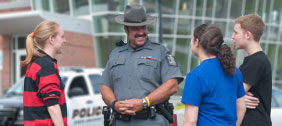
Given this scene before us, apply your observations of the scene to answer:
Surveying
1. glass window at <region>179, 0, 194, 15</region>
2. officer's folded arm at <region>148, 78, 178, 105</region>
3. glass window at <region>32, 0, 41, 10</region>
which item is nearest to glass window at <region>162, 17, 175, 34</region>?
glass window at <region>179, 0, 194, 15</region>

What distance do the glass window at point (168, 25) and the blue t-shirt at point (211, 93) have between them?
63.0 feet

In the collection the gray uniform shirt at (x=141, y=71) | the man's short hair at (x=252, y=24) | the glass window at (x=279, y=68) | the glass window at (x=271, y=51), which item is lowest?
the glass window at (x=279, y=68)

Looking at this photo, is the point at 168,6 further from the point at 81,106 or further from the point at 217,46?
the point at 217,46

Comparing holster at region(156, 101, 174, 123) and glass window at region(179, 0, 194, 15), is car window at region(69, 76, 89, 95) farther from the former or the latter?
glass window at region(179, 0, 194, 15)

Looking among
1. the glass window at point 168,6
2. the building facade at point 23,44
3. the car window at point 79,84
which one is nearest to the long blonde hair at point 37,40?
the car window at point 79,84

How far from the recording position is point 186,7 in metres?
22.4

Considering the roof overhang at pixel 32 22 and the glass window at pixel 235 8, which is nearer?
the roof overhang at pixel 32 22

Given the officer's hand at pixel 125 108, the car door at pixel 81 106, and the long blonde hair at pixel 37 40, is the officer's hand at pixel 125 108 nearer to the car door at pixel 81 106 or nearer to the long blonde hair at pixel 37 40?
the long blonde hair at pixel 37 40

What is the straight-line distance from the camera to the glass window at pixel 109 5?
21047 mm

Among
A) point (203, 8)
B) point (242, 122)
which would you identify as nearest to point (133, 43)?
point (242, 122)

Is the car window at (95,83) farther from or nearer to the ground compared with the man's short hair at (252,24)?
nearer to the ground

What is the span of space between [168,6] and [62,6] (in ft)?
21.5

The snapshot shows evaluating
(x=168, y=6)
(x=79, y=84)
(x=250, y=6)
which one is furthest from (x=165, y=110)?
(x=250, y=6)

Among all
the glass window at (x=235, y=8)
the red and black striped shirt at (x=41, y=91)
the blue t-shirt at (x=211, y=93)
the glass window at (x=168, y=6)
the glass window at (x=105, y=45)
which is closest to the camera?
the blue t-shirt at (x=211, y=93)
